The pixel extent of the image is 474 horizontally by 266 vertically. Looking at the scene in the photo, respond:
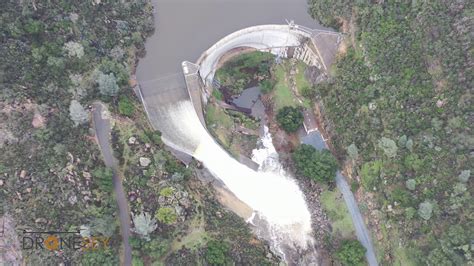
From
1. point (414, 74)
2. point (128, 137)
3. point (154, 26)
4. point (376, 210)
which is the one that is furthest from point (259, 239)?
point (154, 26)

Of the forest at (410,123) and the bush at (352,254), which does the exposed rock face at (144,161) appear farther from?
the bush at (352,254)

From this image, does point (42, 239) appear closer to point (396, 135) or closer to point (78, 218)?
point (78, 218)

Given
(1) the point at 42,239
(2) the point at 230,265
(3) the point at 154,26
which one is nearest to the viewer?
(1) the point at 42,239

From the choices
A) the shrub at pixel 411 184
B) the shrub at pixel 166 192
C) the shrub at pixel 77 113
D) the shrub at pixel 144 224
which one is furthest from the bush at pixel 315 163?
the shrub at pixel 77 113

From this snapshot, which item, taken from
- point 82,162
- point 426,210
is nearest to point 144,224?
point 82,162

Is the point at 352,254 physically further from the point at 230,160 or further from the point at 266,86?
the point at 266,86
